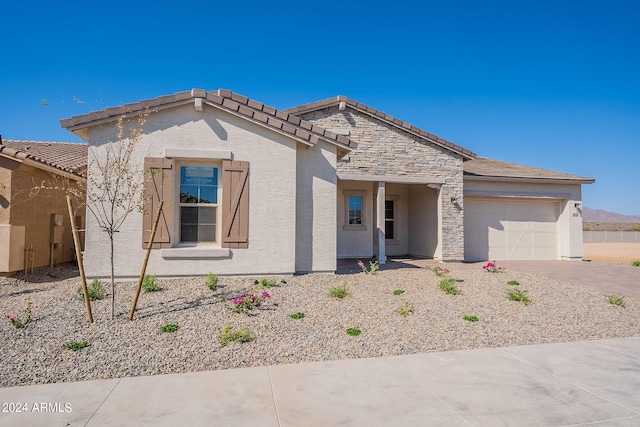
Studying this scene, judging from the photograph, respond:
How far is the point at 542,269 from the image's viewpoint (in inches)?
472

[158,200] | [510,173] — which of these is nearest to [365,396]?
[158,200]

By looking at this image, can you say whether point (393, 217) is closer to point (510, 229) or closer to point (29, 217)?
point (510, 229)

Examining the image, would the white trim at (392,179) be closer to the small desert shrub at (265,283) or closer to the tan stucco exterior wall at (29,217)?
the small desert shrub at (265,283)

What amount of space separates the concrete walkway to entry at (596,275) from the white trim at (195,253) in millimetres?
8770

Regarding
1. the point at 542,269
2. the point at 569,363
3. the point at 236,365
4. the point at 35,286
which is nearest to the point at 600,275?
the point at 542,269

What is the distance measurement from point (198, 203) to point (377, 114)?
743 centimetres

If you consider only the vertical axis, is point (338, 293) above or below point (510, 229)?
below

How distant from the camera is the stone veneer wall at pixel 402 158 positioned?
1289 centimetres

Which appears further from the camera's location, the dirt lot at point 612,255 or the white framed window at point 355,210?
the dirt lot at point 612,255

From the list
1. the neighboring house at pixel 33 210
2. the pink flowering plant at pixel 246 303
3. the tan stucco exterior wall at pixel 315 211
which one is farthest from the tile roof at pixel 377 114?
the pink flowering plant at pixel 246 303

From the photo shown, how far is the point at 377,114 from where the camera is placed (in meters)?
12.9

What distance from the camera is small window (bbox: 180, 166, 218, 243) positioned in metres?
8.24

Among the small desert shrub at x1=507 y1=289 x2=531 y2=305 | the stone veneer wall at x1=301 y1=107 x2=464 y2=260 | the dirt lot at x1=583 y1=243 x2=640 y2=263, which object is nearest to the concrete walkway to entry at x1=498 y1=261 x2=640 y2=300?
the stone veneer wall at x1=301 y1=107 x2=464 y2=260

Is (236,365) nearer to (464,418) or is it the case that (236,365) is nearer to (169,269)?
(464,418)
